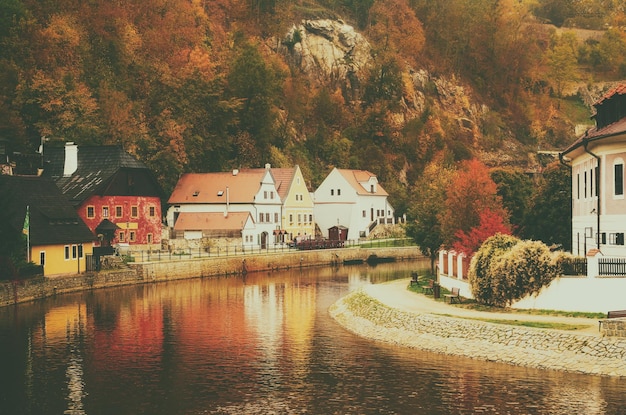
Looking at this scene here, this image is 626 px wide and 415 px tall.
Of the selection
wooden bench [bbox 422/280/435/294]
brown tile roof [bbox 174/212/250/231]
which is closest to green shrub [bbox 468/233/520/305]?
wooden bench [bbox 422/280/435/294]

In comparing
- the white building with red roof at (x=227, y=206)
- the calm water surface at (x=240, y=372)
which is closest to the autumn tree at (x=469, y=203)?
the calm water surface at (x=240, y=372)

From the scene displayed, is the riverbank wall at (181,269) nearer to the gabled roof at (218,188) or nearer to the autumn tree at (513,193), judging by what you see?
the gabled roof at (218,188)

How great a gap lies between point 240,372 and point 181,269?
38.8 metres

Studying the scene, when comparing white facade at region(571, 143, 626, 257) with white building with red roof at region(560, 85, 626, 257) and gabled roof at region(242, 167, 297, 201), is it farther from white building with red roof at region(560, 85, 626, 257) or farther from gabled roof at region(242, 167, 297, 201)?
gabled roof at region(242, 167, 297, 201)

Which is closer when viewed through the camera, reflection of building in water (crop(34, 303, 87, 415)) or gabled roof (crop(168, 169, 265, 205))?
reflection of building in water (crop(34, 303, 87, 415))

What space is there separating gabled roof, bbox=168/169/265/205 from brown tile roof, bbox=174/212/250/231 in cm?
198

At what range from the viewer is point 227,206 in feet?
299

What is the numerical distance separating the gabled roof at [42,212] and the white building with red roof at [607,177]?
37187 mm

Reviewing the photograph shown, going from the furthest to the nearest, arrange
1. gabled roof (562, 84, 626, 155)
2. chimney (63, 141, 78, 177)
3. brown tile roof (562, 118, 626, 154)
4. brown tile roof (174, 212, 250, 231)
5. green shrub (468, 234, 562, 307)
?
brown tile roof (174, 212, 250, 231), chimney (63, 141, 78, 177), gabled roof (562, 84, 626, 155), brown tile roof (562, 118, 626, 154), green shrub (468, 234, 562, 307)

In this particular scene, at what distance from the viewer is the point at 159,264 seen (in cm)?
6931

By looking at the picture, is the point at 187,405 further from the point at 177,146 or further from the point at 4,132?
the point at 177,146

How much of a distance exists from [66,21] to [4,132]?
2033 cm

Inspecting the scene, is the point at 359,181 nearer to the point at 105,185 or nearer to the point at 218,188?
the point at 218,188

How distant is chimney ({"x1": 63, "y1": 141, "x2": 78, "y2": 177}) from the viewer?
3068 inches
